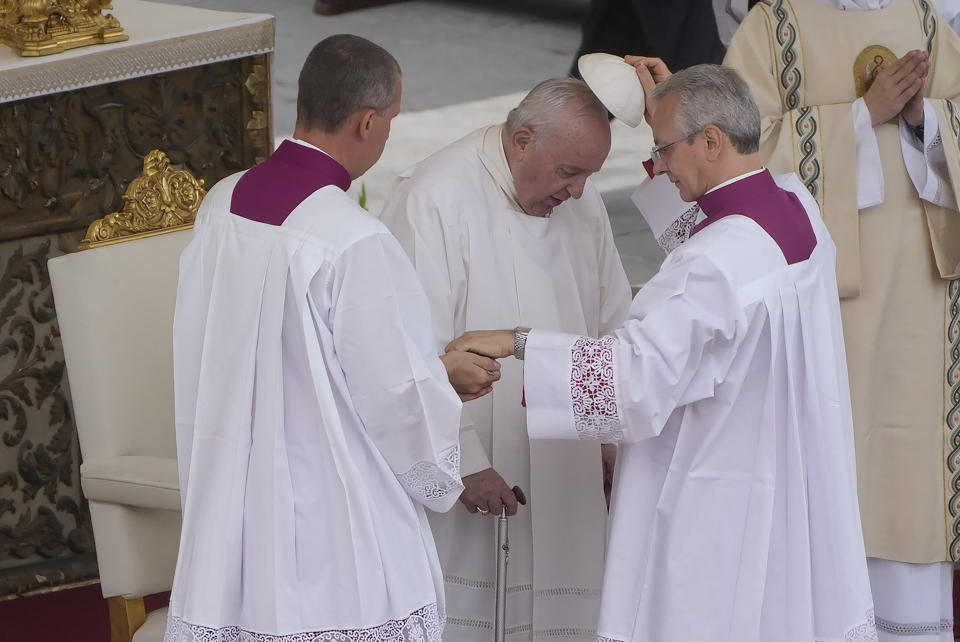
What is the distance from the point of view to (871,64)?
144 inches

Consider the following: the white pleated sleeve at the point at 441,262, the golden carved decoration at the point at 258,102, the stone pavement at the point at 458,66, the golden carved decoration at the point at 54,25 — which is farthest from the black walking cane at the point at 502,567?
the stone pavement at the point at 458,66

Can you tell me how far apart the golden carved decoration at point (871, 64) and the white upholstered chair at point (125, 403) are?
171cm

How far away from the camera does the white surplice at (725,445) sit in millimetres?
2727

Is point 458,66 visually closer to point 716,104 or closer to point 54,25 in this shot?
point 54,25

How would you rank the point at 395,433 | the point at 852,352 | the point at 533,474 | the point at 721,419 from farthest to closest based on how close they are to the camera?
the point at 852,352, the point at 533,474, the point at 721,419, the point at 395,433

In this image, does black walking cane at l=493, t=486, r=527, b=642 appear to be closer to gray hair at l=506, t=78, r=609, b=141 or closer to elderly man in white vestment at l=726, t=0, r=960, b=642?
gray hair at l=506, t=78, r=609, b=141

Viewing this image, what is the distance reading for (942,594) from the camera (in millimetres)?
3816

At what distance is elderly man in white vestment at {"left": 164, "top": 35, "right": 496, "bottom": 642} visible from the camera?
2551 millimetres

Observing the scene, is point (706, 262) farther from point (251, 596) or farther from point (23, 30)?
point (23, 30)

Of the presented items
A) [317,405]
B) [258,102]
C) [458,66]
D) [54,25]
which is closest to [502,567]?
[317,405]

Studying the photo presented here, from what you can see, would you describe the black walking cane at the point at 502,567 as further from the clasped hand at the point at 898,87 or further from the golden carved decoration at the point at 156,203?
the clasped hand at the point at 898,87

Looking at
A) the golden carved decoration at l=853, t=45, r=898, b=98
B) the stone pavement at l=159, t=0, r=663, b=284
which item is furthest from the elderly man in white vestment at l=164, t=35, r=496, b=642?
the stone pavement at l=159, t=0, r=663, b=284

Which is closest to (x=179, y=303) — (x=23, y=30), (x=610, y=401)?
(x=610, y=401)

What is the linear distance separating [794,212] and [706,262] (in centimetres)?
26
